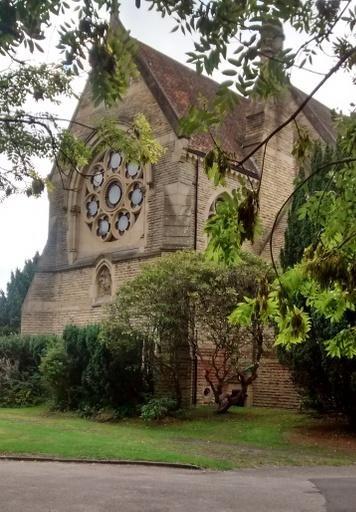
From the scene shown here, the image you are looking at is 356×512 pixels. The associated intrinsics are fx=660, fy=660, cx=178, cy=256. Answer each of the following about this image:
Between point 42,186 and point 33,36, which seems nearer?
point 33,36

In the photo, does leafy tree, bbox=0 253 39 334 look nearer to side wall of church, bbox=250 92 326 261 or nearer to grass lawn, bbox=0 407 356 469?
side wall of church, bbox=250 92 326 261

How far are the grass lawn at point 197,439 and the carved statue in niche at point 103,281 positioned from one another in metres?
5.47

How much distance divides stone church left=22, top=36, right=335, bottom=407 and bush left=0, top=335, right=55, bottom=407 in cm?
165

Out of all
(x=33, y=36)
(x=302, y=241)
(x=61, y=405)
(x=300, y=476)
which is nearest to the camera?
(x=33, y=36)

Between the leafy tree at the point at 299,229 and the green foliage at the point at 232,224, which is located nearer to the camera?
the green foliage at the point at 232,224

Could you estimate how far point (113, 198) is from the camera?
85.0ft

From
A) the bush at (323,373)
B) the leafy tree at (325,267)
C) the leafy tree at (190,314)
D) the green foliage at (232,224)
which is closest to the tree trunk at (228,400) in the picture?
the leafy tree at (190,314)

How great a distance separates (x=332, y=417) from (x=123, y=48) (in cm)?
1558

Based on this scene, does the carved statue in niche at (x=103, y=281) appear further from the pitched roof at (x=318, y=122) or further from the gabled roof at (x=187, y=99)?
the pitched roof at (x=318, y=122)

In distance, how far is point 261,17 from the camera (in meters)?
3.78

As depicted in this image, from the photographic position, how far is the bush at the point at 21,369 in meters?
23.8

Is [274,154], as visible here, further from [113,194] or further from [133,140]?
[133,140]

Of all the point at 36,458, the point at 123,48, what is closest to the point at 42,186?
the point at 123,48

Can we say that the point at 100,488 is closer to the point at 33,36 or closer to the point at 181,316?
the point at 33,36
